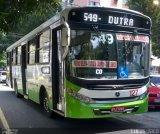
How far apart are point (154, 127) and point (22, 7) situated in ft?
15.7

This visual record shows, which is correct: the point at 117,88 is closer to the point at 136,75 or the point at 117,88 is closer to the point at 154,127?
the point at 136,75

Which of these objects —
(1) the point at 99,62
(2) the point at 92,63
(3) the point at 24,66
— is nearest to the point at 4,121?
(2) the point at 92,63

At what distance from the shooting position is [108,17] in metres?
10.7

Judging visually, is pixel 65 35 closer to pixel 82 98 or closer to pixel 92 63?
pixel 92 63

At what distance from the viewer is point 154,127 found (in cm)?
1102

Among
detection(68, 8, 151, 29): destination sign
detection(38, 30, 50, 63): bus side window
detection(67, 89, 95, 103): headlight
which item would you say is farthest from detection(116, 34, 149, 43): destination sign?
detection(38, 30, 50, 63): bus side window

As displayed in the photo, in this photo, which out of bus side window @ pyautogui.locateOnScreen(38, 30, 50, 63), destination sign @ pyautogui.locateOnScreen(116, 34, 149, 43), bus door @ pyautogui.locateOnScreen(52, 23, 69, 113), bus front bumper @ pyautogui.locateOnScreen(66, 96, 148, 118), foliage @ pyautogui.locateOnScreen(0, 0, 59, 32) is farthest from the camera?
bus side window @ pyautogui.locateOnScreen(38, 30, 50, 63)

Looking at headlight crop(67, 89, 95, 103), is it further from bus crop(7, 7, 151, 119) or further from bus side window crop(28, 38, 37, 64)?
bus side window crop(28, 38, 37, 64)

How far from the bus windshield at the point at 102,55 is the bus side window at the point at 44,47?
2145 millimetres

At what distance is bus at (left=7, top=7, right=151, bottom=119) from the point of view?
10.2 m

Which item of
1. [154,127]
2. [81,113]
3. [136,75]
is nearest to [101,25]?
[136,75]

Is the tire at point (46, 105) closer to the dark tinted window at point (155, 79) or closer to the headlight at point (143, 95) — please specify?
the headlight at point (143, 95)

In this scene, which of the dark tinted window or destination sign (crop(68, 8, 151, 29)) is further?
the dark tinted window

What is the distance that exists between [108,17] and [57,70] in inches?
84.5
